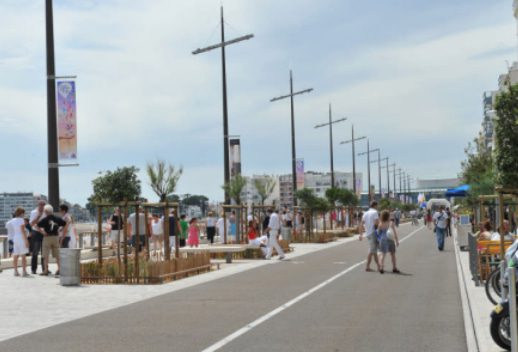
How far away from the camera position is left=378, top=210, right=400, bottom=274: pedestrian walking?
2102cm

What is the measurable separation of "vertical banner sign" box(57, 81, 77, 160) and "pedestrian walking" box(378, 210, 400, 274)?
766 cm

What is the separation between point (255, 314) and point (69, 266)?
23.4 feet

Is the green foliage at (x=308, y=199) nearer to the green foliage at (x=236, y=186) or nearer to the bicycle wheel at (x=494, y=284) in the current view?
the green foliage at (x=236, y=186)

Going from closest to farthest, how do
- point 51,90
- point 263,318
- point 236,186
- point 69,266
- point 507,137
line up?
point 263,318 < point 69,266 < point 51,90 < point 507,137 < point 236,186

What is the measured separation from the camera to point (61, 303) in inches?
594

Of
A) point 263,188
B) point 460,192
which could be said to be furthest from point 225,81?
point 263,188

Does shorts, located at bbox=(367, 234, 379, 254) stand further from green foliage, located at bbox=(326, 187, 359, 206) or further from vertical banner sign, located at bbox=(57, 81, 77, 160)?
green foliage, located at bbox=(326, 187, 359, 206)

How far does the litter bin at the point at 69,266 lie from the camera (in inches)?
732

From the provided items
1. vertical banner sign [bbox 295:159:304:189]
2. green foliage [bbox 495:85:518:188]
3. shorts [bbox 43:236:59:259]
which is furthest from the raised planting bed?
vertical banner sign [bbox 295:159:304:189]

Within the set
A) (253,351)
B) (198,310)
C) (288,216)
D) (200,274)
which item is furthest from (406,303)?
(288,216)

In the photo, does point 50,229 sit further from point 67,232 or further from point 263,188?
point 263,188

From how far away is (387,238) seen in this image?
21.1 metres

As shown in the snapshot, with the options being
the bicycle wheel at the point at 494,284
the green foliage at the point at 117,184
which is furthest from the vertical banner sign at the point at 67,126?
the green foliage at the point at 117,184

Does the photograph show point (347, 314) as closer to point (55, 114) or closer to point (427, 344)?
Answer: point (427, 344)
